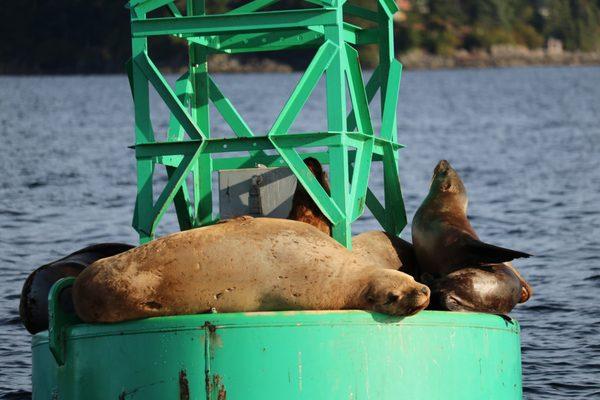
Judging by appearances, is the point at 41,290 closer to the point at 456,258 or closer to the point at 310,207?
the point at 310,207

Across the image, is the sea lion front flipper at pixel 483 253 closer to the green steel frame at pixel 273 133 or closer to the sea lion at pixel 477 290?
the sea lion at pixel 477 290

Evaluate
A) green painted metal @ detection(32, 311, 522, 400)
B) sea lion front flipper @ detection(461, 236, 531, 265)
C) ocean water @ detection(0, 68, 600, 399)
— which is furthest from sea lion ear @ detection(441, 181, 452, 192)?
ocean water @ detection(0, 68, 600, 399)

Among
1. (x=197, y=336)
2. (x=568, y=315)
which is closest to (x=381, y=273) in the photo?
(x=197, y=336)

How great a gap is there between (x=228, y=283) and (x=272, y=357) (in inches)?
25.8

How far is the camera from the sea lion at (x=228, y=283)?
1154 centimetres

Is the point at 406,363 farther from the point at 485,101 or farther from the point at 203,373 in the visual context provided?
the point at 485,101

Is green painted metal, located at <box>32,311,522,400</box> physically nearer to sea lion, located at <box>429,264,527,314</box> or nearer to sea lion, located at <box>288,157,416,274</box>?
sea lion, located at <box>429,264,527,314</box>

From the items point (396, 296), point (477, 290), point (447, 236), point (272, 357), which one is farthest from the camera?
point (447, 236)

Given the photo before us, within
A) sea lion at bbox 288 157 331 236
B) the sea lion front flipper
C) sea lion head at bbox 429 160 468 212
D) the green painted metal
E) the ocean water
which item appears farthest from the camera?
the ocean water

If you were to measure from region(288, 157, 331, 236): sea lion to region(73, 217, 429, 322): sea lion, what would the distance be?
1081mm

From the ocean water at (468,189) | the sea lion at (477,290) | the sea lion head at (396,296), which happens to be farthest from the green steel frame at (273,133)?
the ocean water at (468,189)

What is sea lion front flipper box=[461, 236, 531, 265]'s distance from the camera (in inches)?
501

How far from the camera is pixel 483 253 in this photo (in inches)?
509

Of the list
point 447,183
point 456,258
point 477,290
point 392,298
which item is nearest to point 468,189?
point 447,183
